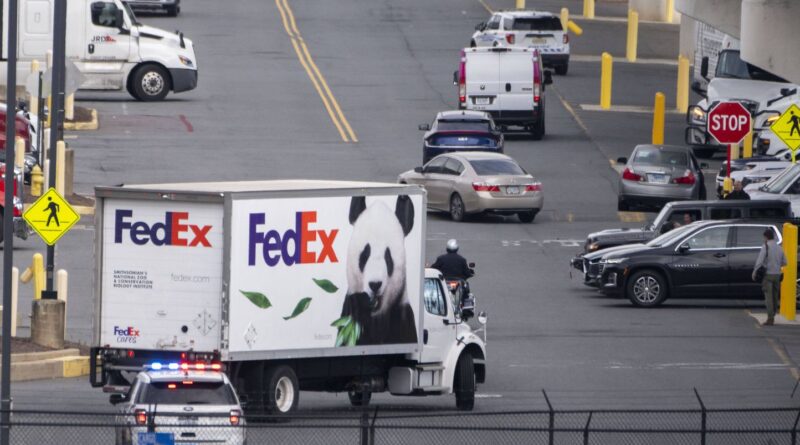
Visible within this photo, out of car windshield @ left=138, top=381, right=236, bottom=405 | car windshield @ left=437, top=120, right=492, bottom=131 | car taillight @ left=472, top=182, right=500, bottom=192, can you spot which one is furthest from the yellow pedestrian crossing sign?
car windshield @ left=437, top=120, right=492, bottom=131

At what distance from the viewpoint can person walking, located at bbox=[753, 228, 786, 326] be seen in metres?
28.4

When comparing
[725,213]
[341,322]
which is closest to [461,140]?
[725,213]

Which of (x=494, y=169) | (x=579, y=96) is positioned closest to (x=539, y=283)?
(x=494, y=169)

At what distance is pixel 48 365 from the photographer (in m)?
22.9

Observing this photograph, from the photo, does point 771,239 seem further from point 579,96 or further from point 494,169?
point 579,96

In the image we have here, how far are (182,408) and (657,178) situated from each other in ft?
78.4

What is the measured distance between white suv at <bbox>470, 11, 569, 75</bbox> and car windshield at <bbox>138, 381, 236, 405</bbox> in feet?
133

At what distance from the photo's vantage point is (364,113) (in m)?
51.2

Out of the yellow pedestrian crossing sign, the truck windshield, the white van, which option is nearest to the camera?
the yellow pedestrian crossing sign

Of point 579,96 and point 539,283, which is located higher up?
point 579,96

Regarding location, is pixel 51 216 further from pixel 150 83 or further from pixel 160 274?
pixel 150 83

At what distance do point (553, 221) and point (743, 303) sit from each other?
26.5ft

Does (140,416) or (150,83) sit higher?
(150,83)

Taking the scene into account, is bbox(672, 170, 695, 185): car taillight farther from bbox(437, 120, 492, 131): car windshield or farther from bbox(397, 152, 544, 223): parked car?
bbox(437, 120, 492, 131): car windshield
